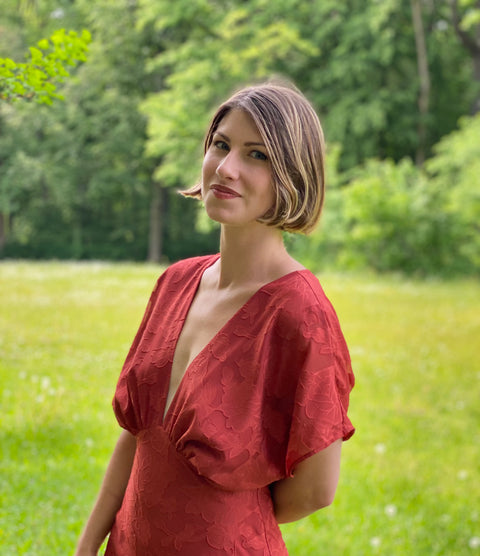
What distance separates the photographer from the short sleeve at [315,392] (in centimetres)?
103

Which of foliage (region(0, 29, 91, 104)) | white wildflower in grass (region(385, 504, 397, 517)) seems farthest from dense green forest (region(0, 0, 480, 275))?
Result: foliage (region(0, 29, 91, 104))

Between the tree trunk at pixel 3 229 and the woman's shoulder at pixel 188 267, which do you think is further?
the tree trunk at pixel 3 229

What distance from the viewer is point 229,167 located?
3.46 ft

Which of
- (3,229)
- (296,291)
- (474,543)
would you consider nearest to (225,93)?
(3,229)

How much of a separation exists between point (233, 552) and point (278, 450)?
0.58 feet

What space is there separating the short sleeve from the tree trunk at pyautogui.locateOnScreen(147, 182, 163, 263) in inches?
620

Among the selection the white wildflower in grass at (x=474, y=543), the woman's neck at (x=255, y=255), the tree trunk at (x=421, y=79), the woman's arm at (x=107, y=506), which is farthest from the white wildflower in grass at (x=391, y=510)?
the tree trunk at (x=421, y=79)

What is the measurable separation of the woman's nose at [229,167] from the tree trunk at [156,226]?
15687 mm

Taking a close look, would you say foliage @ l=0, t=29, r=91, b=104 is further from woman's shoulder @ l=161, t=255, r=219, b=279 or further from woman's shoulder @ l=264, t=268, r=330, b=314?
woman's shoulder @ l=264, t=268, r=330, b=314

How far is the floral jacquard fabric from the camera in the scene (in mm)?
1040

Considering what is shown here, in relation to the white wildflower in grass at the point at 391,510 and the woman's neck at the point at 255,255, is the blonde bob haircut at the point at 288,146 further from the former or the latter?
the white wildflower in grass at the point at 391,510

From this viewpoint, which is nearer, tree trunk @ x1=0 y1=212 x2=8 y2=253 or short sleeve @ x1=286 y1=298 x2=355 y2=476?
short sleeve @ x1=286 y1=298 x2=355 y2=476

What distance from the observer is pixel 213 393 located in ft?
3.47

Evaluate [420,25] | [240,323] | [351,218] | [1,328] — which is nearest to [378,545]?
[240,323]
